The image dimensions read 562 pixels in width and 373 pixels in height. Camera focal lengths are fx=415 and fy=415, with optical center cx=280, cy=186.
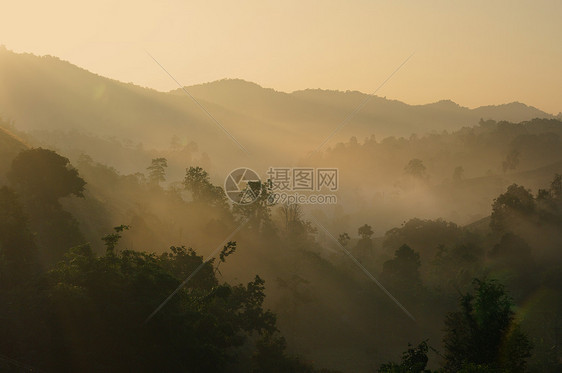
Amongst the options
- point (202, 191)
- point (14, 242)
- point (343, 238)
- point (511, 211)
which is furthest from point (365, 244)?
point (14, 242)

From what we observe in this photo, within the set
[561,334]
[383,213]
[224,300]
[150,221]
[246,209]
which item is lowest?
[150,221]

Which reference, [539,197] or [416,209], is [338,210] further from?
[539,197]

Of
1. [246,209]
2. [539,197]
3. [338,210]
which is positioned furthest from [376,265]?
[338,210]

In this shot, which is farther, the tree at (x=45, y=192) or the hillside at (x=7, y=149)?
the hillside at (x=7, y=149)

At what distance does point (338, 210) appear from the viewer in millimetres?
191875

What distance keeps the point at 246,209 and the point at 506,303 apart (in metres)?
65.4

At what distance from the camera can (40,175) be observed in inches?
2068

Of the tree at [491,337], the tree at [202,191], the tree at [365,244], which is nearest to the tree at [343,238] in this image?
the tree at [365,244]

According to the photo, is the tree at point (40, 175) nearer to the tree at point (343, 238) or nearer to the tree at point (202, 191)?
the tree at point (202, 191)

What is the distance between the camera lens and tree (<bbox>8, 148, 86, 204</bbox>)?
5203 centimetres

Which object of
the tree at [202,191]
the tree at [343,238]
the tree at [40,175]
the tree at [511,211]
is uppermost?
the tree at [511,211]

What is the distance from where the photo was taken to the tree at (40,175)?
5203 centimetres

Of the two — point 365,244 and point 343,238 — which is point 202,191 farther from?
point 365,244

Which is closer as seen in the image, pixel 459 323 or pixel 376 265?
pixel 459 323
